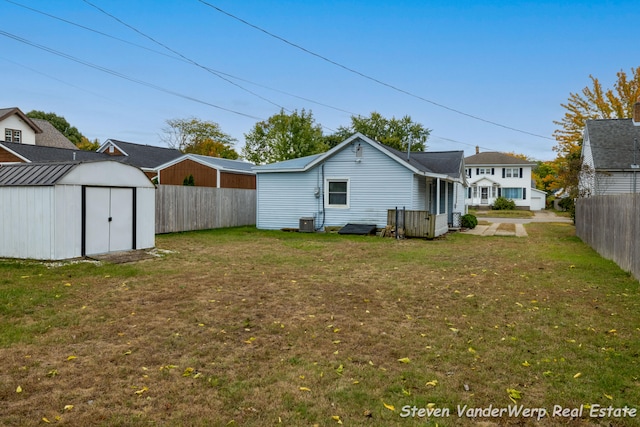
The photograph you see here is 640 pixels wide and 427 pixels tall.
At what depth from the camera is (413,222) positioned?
16953 mm

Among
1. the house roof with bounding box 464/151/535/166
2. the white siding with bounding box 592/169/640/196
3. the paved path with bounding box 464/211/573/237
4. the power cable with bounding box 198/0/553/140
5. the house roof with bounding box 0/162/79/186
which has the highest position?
the power cable with bounding box 198/0/553/140

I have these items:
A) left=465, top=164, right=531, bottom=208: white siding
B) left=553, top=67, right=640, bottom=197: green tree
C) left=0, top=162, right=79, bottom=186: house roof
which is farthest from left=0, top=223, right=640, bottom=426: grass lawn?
left=465, top=164, right=531, bottom=208: white siding

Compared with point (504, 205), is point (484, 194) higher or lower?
higher

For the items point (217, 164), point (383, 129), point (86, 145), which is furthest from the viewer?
point (86, 145)

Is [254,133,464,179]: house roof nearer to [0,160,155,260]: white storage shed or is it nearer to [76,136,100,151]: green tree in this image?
[0,160,155,260]: white storage shed

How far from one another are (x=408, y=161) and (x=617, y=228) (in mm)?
9411

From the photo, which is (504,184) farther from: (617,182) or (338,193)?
(338,193)

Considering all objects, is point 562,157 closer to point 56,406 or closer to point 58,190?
point 58,190

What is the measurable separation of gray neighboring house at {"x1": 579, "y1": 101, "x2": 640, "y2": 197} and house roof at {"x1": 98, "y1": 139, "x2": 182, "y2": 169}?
3214 centimetres

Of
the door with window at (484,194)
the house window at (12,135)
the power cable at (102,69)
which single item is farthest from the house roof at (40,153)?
the door with window at (484,194)

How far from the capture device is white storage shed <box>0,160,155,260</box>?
9.91 metres

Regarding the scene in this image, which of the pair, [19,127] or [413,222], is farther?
[19,127]

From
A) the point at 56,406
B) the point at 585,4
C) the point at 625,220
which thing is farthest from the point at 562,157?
the point at 56,406

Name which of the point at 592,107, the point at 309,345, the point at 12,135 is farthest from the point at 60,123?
the point at 309,345
